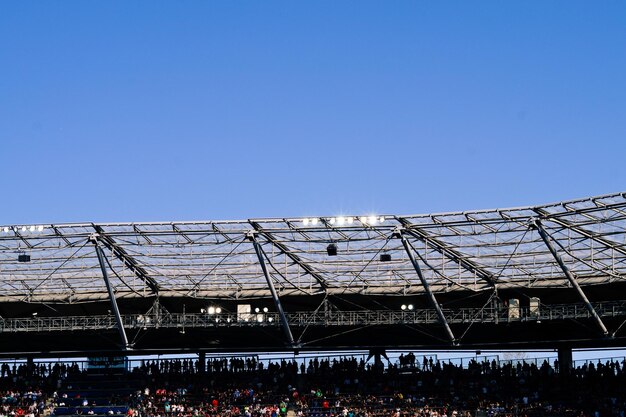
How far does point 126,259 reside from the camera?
6038 centimetres

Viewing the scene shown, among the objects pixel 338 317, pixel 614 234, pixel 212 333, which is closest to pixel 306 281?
pixel 338 317

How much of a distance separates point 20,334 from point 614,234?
3680 centimetres

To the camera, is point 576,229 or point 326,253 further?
point 326,253

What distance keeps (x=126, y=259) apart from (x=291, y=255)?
917cm

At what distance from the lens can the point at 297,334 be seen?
220 feet

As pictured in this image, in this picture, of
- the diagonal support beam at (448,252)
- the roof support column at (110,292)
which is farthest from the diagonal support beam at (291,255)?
the roof support column at (110,292)

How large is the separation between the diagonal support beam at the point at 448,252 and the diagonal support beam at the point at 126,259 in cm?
1527

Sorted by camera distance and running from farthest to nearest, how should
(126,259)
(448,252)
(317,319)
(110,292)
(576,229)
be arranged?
(317,319)
(126,259)
(110,292)
(448,252)
(576,229)

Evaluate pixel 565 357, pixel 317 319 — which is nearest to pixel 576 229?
pixel 565 357

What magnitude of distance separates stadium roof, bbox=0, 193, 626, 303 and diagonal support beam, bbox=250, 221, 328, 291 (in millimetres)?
61

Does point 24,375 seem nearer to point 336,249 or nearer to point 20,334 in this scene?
point 20,334

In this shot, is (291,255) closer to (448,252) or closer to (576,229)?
(448,252)

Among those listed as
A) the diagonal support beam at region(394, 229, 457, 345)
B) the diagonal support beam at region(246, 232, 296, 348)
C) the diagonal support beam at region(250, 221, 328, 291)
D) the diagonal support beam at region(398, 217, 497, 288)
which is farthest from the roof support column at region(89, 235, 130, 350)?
the diagonal support beam at region(398, 217, 497, 288)

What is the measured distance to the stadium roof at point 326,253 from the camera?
53250mm
